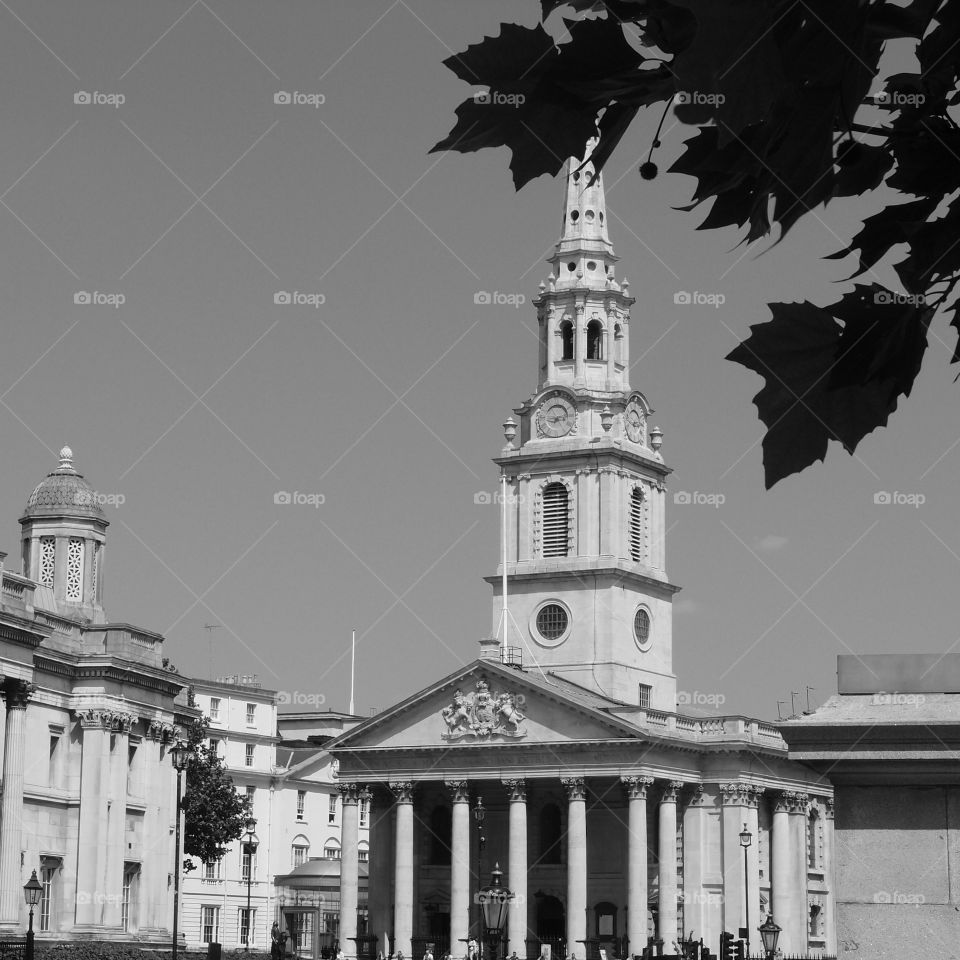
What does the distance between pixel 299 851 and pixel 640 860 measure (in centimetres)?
2997

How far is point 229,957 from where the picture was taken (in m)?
62.3

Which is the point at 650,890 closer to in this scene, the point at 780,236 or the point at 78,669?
the point at 78,669

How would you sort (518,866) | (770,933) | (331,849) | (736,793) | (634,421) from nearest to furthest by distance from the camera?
(770,933), (518,866), (736,793), (634,421), (331,849)

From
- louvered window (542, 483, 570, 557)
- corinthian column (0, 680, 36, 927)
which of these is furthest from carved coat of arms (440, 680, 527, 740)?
corinthian column (0, 680, 36, 927)

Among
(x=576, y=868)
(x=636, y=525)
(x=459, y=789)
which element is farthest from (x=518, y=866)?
(x=636, y=525)

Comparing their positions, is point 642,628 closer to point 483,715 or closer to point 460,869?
point 483,715

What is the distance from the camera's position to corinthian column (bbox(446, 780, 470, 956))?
87375 millimetres

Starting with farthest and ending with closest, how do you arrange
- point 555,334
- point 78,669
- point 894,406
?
point 555,334, point 78,669, point 894,406

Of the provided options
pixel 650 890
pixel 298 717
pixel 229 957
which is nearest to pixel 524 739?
pixel 650 890

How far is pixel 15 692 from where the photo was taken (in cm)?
5341

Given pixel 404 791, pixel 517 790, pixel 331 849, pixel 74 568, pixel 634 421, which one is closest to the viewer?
pixel 74 568

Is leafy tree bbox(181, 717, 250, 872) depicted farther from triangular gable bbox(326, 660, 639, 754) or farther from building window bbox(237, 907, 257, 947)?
building window bbox(237, 907, 257, 947)

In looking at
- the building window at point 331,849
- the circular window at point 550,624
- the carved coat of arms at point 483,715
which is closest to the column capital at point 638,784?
the carved coat of arms at point 483,715

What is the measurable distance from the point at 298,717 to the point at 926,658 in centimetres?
11785
